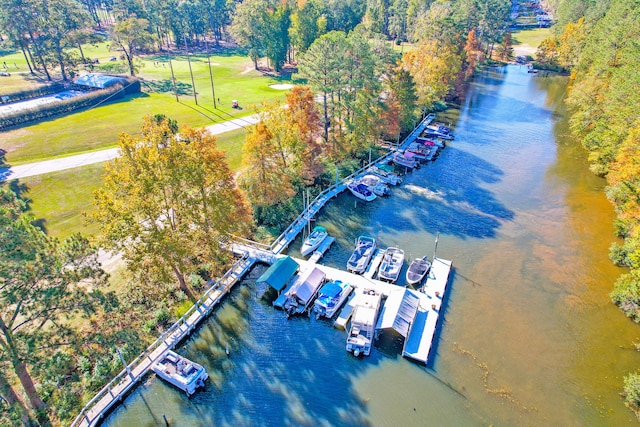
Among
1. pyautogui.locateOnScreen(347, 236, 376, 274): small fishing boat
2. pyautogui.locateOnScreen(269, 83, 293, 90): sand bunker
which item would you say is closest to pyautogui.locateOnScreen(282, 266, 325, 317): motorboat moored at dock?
pyautogui.locateOnScreen(347, 236, 376, 274): small fishing boat

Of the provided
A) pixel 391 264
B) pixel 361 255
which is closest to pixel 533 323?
pixel 391 264

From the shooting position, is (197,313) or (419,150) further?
(419,150)

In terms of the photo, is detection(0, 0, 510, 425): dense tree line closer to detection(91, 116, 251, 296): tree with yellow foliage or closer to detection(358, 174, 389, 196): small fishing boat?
detection(91, 116, 251, 296): tree with yellow foliage

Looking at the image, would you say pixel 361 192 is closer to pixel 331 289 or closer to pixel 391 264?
pixel 391 264

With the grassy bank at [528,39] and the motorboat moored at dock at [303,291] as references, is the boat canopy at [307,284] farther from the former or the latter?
the grassy bank at [528,39]

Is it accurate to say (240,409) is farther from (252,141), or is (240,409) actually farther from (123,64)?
(123,64)

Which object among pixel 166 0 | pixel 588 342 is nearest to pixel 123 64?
pixel 166 0
